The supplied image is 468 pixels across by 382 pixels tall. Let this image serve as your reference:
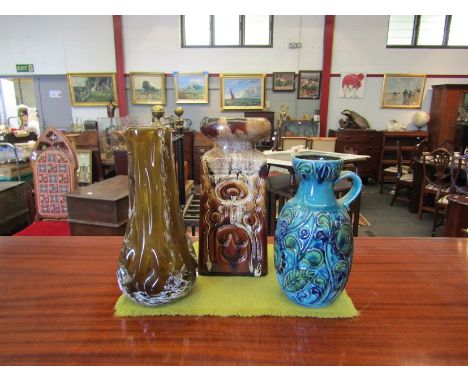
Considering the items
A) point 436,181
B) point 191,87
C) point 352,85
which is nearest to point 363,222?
point 436,181

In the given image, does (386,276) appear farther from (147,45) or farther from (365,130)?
(147,45)

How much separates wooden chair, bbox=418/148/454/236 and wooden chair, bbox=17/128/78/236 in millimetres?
3288

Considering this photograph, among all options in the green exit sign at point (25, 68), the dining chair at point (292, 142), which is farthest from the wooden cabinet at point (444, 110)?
the green exit sign at point (25, 68)

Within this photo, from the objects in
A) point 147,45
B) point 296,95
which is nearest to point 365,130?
point 296,95

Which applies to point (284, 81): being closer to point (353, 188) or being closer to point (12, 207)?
point (12, 207)

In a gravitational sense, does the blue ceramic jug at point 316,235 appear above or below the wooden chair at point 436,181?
above

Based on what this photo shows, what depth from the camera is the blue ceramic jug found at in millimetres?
521

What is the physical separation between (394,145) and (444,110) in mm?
938

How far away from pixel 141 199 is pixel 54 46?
21.2ft

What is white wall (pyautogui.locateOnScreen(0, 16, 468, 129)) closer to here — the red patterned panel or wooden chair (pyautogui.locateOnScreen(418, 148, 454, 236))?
wooden chair (pyautogui.locateOnScreen(418, 148, 454, 236))

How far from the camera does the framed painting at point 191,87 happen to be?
18.4 ft

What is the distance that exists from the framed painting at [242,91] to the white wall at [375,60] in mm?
1285

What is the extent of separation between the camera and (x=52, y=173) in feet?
6.24

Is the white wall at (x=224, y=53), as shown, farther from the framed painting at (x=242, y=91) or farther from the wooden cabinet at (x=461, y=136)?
the wooden cabinet at (x=461, y=136)
